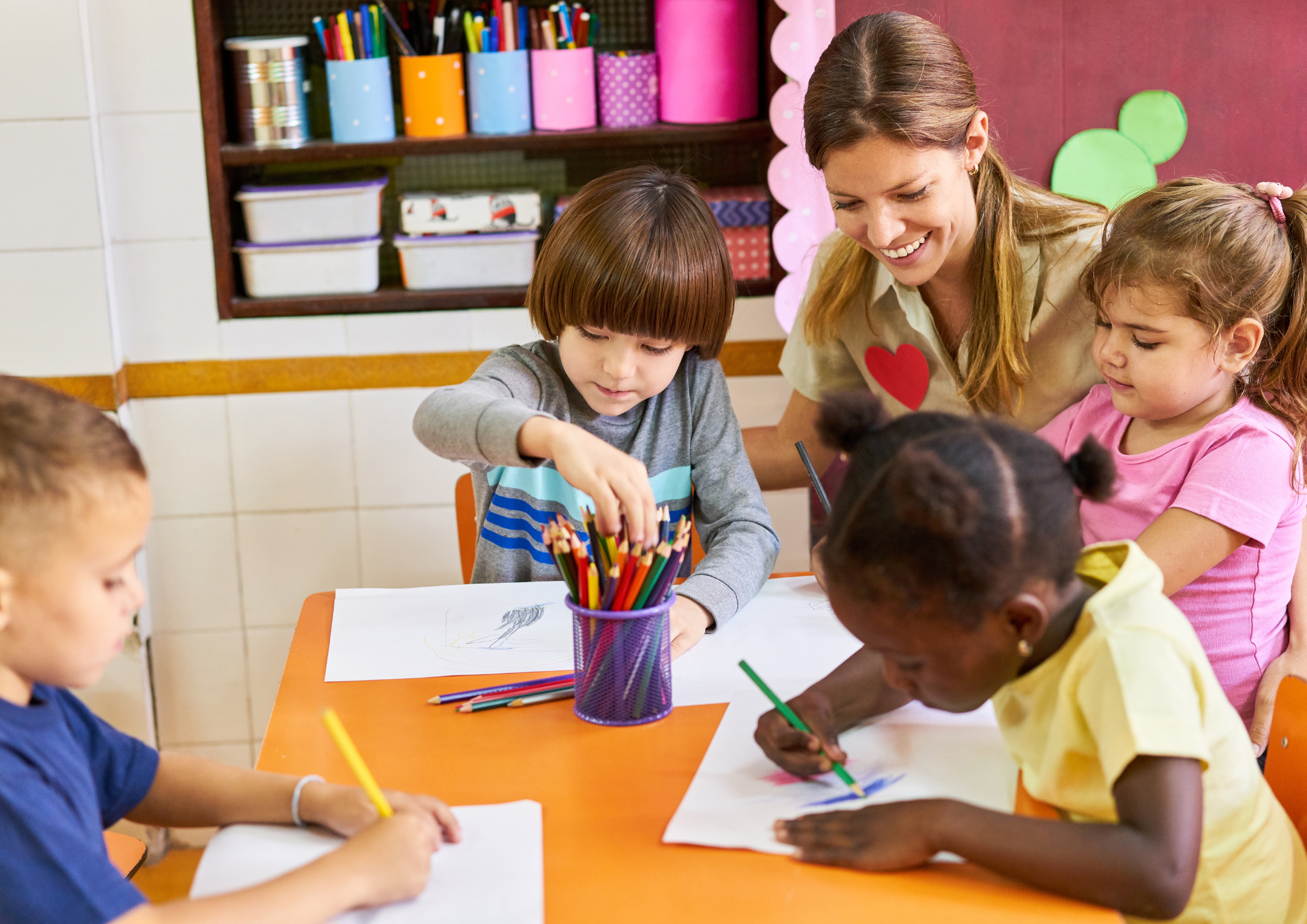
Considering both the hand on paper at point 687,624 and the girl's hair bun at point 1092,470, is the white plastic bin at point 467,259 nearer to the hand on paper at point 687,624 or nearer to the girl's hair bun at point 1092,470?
the hand on paper at point 687,624

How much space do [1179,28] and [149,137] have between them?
1.91 m

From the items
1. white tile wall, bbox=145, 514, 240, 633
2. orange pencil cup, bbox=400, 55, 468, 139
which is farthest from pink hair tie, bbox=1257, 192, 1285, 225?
white tile wall, bbox=145, 514, 240, 633

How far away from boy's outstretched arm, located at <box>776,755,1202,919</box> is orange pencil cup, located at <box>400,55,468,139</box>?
1824 millimetres

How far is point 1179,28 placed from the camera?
206cm

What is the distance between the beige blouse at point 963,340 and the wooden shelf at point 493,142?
2.00ft

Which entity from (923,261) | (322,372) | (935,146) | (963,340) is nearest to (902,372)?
(963,340)

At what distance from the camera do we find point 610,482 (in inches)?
41.5

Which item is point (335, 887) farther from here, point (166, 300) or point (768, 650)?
point (166, 300)

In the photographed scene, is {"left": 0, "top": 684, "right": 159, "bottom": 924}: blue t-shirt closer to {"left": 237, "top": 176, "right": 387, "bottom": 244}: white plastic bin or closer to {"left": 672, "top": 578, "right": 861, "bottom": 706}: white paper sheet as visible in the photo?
{"left": 672, "top": 578, "right": 861, "bottom": 706}: white paper sheet

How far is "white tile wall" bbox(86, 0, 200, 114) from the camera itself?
216 cm


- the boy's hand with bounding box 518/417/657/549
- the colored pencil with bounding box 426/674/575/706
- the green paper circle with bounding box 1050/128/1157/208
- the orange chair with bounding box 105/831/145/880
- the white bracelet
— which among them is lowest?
the orange chair with bounding box 105/831/145/880

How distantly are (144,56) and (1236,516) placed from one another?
6.61 ft

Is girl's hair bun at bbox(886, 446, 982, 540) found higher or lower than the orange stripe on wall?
higher

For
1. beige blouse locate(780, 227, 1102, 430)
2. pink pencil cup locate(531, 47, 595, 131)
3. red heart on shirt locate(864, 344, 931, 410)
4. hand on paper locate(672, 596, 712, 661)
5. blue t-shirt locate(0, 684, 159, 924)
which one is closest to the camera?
blue t-shirt locate(0, 684, 159, 924)
